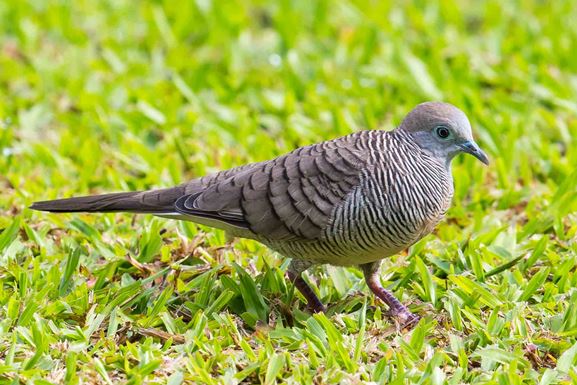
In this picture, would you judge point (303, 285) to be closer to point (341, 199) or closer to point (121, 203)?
point (341, 199)

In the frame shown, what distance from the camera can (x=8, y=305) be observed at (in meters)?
4.85

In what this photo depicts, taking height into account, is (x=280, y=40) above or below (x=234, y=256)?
above

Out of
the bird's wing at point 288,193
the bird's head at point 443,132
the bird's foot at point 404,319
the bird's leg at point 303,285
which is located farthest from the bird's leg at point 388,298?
the bird's head at point 443,132

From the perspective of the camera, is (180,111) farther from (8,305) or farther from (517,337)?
(517,337)

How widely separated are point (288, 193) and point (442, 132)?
843 millimetres

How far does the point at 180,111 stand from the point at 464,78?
2273mm

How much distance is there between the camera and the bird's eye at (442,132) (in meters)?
5.02

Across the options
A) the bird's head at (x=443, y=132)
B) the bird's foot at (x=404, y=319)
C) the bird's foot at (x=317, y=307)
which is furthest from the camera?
the bird's foot at (x=317, y=307)

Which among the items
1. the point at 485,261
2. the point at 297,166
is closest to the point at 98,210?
the point at 297,166

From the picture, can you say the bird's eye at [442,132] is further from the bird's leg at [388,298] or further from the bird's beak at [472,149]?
the bird's leg at [388,298]

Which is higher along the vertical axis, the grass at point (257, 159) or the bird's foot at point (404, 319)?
the grass at point (257, 159)

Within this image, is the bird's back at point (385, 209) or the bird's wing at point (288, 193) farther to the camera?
the bird's wing at point (288, 193)


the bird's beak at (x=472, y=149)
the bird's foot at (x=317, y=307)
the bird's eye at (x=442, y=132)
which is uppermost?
the bird's eye at (x=442, y=132)

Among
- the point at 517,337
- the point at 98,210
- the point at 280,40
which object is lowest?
the point at 517,337
